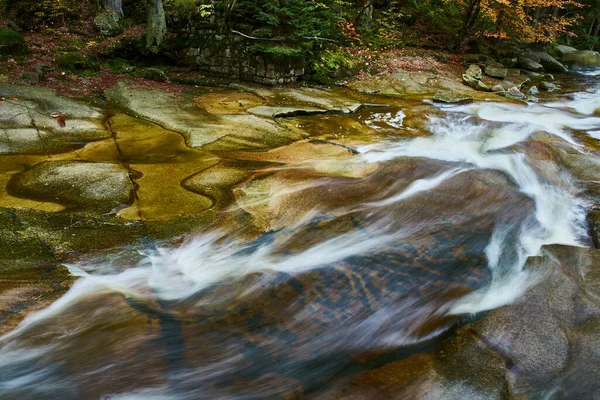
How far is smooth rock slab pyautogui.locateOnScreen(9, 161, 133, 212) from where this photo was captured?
15.8ft

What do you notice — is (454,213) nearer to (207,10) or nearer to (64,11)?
(207,10)

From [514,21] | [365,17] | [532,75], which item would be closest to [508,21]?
[514,21]

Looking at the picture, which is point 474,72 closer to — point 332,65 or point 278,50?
point 332,65

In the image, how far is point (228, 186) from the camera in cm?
552

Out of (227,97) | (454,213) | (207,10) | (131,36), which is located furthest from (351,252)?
(131,36)

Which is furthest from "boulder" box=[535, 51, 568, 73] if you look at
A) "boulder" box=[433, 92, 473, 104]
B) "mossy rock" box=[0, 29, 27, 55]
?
"mossy rock" box=[0, 29, 27, 55]

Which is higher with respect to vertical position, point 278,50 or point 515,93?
point 278,50

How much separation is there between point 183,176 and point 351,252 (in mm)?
2867

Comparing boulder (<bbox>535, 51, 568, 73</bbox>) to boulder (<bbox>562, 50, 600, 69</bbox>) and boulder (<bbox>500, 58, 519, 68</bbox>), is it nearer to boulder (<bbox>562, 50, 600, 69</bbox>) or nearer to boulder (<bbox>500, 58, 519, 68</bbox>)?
boulder (<bbox>500, 58, 519, 68</bbox>)

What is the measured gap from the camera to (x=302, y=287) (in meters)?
3.91

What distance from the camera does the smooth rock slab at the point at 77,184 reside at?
4.81 meters

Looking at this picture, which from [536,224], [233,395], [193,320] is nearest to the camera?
[233,395]

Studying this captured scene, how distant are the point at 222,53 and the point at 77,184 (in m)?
7.42

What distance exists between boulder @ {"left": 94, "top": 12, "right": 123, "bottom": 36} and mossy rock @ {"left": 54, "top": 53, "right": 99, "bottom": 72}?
96.9 inches
